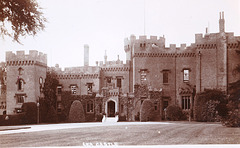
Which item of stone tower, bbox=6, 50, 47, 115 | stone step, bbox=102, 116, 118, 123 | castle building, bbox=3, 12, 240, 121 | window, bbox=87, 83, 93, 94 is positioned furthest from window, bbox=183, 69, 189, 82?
stone tower, bbox=6, 50, 47, 115

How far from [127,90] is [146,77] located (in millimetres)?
3146

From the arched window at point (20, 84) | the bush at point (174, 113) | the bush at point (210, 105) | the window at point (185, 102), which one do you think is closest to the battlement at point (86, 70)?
the arched window at point (20, 84)

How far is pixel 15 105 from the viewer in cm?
3183

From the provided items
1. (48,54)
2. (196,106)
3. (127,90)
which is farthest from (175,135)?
(127,90)

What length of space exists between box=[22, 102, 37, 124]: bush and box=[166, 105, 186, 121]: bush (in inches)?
476

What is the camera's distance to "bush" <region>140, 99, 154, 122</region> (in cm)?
3142

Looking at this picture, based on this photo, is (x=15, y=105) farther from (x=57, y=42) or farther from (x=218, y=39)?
(x=218, y=39)

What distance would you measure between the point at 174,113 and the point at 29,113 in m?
13.2

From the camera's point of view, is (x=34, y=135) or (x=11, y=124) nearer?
(x=34, y=135)

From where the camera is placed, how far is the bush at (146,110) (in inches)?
1237

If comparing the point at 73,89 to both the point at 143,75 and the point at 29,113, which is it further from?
the point at 143,75

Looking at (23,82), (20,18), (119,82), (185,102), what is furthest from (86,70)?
Result: (20,18)

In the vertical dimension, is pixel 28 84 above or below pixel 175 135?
above

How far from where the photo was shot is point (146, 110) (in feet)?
104
